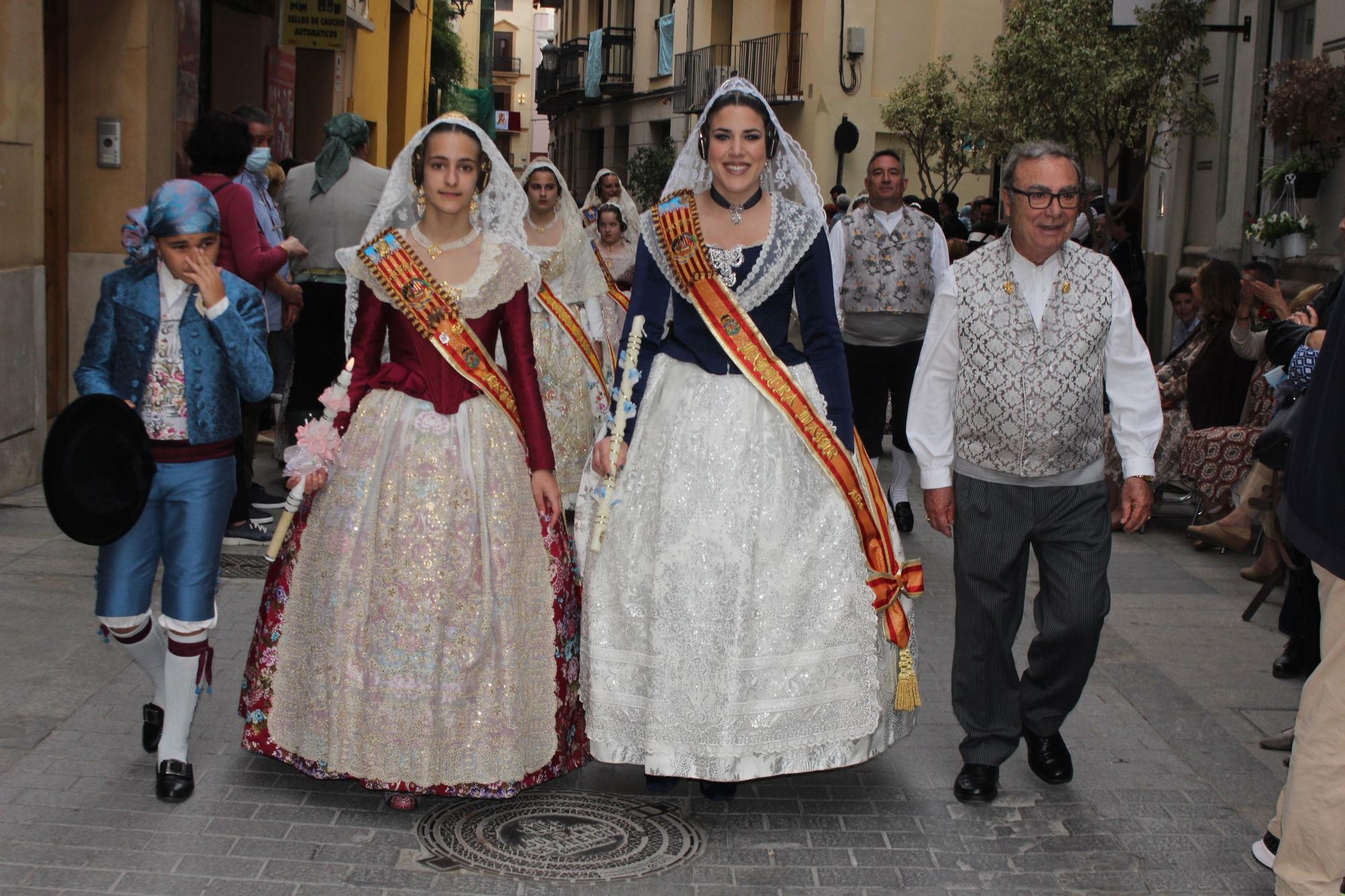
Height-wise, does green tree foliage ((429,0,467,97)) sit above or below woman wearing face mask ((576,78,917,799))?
above

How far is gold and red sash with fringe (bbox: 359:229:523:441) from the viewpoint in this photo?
15.6 feet

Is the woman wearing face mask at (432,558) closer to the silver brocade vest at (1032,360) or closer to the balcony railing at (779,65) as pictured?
the silver brocade vest at (1032,360)

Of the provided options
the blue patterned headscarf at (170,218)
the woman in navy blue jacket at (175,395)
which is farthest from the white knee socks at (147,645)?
the blue patterned headscarf at (170,218)

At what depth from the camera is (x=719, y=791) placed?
4.83 meters

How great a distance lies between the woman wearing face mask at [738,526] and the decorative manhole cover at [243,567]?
3003 millimetres

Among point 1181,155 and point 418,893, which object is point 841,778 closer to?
point 418,893

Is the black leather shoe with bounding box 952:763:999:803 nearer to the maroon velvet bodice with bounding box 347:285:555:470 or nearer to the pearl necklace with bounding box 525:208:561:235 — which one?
the maroon velvet bodice with bounding box 347:285:555:470

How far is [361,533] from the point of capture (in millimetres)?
4594

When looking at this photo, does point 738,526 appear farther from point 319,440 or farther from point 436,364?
point 319,440

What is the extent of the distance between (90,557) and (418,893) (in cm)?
385

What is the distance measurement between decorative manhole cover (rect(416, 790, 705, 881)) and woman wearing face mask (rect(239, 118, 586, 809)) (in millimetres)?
115

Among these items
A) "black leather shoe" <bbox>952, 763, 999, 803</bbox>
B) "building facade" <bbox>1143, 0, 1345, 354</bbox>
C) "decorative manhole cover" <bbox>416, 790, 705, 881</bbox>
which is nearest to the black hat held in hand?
"decorative manhole cover" <bbox>416, 790, 705, 881</bbox>

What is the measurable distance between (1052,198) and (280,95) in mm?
11788

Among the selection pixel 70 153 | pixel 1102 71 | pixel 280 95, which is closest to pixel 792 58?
pixel 1102 71
